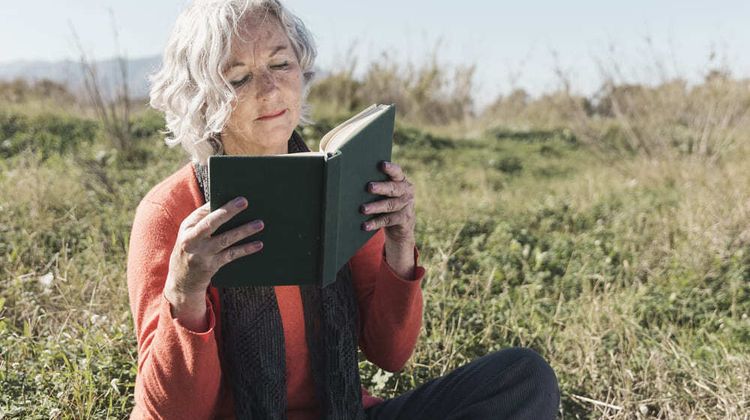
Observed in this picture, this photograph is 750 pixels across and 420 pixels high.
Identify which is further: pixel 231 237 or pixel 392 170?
pixel 392 170

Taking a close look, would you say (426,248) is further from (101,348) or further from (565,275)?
(101,348)

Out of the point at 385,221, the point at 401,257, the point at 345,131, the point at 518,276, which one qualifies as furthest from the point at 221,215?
the point at 518,276

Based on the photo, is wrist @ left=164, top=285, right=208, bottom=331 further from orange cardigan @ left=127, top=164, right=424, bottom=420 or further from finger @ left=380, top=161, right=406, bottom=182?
finger @ left=380, top=161, right=406, bottom=182

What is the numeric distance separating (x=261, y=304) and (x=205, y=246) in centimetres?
49

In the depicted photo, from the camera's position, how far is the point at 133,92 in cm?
731

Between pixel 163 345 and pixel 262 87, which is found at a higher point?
pixel 262 87

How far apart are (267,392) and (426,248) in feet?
8.54

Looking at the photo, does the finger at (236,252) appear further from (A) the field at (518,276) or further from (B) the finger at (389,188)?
(A) the field at (518,276)

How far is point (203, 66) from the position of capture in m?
1.82

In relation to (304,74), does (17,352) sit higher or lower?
lower

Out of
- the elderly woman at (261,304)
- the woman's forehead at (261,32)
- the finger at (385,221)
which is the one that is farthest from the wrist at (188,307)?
the woman's forehead at (261,32)

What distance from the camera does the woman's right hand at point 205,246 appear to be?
137 centimetres

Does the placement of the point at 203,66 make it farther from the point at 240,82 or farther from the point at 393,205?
the point at 393,205

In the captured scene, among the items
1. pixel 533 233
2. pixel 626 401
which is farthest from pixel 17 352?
pixel 533 233
